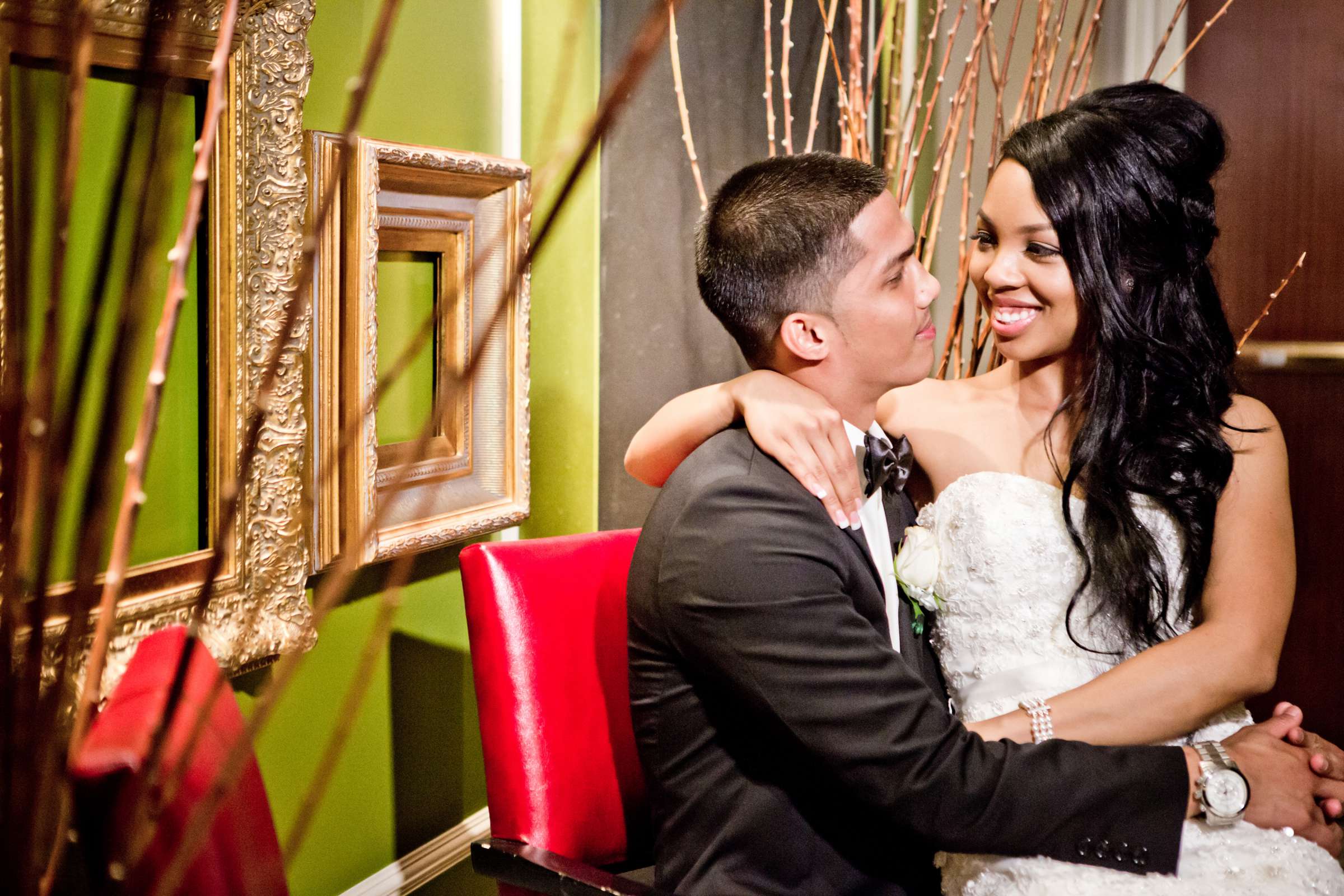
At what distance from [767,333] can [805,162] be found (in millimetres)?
236

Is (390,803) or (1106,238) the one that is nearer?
(1106,238)

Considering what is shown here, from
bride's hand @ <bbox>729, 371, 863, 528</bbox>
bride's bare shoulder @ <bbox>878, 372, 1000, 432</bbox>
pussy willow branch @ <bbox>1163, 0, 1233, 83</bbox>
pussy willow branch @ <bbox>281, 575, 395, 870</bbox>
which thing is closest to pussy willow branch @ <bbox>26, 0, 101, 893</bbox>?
pussy willow branch @ <bbox>281, 575, 395, 870</bbox>

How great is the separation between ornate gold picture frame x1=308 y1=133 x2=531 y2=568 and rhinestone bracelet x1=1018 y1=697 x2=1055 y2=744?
858mm

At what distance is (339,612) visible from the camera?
5.82 ft

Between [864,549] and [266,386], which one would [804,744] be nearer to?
[864,549]

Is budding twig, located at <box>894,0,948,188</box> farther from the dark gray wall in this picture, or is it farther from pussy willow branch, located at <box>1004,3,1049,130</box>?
the dark gray wall

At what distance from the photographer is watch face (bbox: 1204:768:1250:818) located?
1312 mm

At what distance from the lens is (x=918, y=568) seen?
5.15ft

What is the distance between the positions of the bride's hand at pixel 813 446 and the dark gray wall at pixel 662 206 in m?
0.98

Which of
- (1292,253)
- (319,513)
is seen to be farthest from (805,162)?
(1292,253)

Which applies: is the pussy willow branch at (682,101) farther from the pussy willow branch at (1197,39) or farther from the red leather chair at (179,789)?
Answer: the red leather chair at (179,789)

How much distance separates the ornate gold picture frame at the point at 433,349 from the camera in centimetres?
165

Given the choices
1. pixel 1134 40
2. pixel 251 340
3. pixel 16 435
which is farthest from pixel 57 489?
pixel 1134 40

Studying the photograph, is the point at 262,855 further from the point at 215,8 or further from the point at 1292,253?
the point at 1292,253
